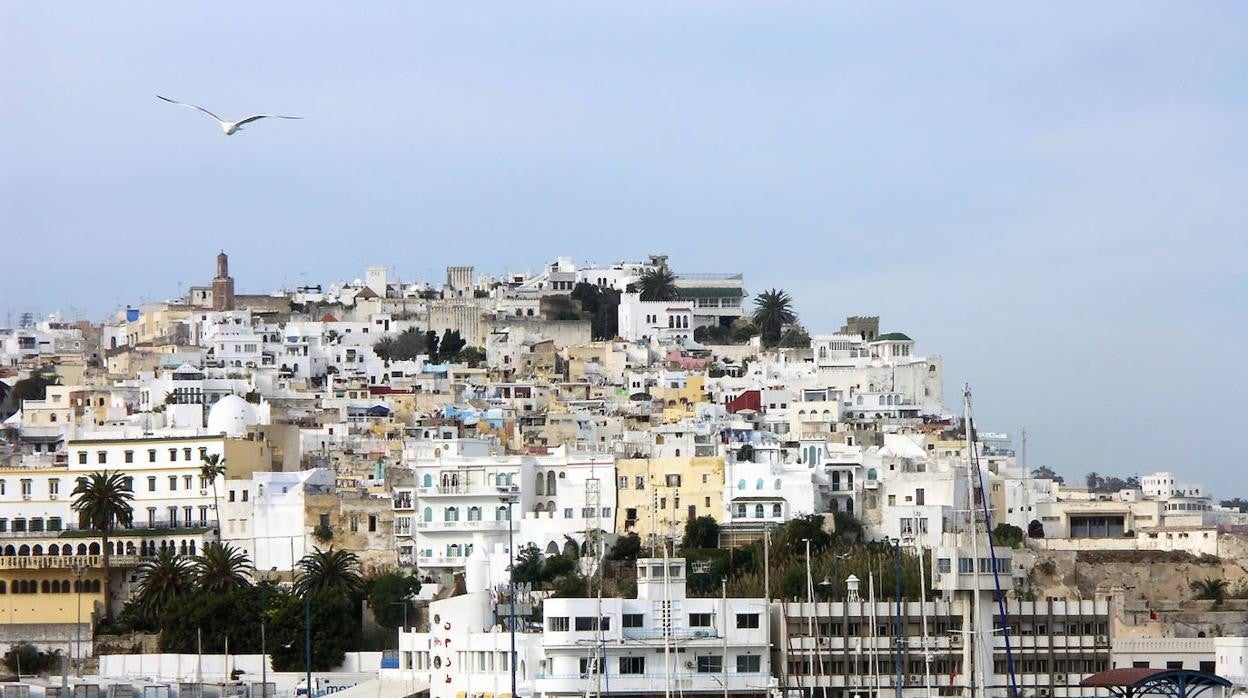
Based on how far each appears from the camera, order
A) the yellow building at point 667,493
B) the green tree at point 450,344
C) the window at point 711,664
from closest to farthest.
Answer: the window at point 711,664 → the yellow building at point 667,493 → the green tree at point 450,344

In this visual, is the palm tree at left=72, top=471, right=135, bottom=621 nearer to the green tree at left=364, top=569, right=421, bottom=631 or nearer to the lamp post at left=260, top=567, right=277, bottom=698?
the lamp post at left=260, top=567, right=277, bottom=698

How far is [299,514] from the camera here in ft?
264

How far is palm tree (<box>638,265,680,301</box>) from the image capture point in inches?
4850

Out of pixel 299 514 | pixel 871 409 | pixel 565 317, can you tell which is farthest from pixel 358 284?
pixel 299 514

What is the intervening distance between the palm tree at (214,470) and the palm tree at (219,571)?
12.0ft

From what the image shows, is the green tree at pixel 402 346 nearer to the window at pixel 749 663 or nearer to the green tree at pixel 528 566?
the green tree at pixel 528 566

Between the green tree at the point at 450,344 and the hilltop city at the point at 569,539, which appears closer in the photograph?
the hilltop city at the point at 569,539

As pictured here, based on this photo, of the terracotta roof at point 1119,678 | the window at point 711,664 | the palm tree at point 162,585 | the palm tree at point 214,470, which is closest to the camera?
the terracotta roof at point 1119,678

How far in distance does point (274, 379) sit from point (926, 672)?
4694cm

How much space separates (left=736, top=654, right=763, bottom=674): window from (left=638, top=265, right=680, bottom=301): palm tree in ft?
191

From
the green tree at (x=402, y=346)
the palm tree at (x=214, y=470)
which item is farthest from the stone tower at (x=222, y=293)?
the palm tree at (x=214, y=470)

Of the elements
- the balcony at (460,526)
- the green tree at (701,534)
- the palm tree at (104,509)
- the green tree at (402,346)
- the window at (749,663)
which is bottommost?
the window at (749,663)

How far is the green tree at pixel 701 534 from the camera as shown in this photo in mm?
78188

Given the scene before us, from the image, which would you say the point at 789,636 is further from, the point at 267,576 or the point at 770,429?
the point at 770,429
